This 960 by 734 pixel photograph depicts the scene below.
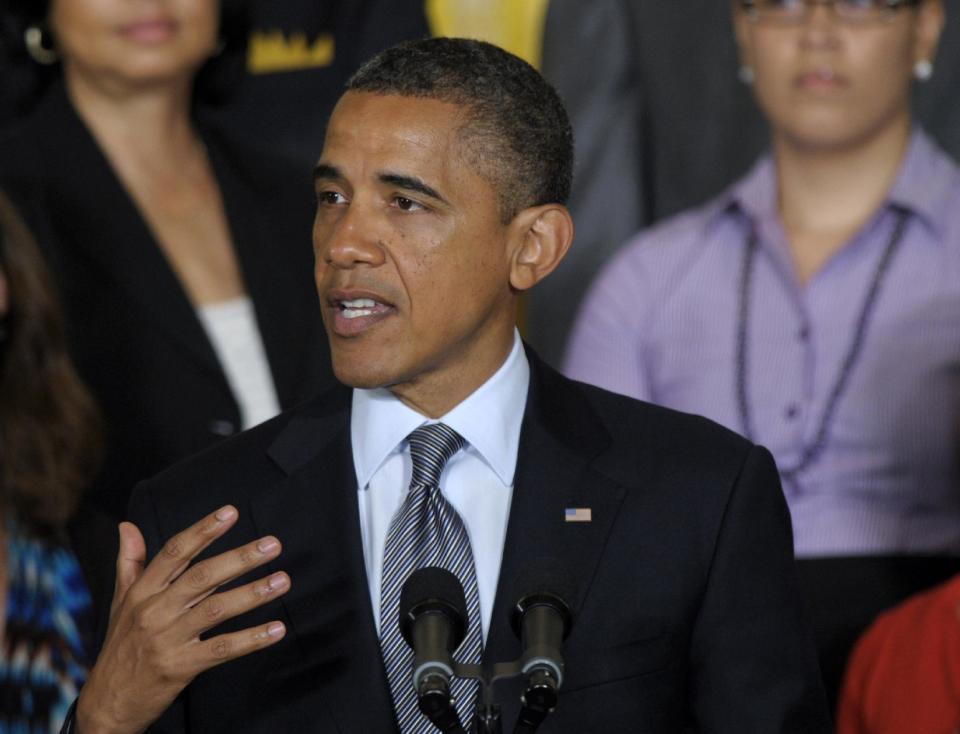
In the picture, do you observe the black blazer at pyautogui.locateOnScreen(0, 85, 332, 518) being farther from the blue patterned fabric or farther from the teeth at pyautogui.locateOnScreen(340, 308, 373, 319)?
the teeth at pyautogui.locateOnScreen(340, 308, 373, 319)

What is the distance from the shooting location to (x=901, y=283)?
3.47 meters

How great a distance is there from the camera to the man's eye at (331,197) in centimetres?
208

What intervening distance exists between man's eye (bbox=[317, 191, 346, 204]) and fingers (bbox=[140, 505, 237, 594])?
0.45 m

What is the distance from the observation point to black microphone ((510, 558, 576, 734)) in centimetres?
155

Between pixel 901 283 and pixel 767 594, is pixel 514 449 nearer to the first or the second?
pixel 767 594

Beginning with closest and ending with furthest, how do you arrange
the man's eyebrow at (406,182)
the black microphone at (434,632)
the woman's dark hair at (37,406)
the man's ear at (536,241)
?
the black microphone at (434,632) < the man's eyebrow at (406,182) < the man's ear at (536,241) < the woman's dark hair at (37,406)

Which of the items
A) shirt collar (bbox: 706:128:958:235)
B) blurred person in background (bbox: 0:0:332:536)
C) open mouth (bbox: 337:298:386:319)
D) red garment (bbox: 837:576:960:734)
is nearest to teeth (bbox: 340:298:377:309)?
open mouth (bbox: 337:298:386:319)

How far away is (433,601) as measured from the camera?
163 cm

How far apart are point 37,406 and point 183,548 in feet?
4.19

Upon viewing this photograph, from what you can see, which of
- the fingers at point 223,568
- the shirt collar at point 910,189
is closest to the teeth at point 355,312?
the fingers at point 223,568

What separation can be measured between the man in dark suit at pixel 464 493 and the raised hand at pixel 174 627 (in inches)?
0.4

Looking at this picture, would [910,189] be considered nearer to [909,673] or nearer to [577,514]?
[909,673]

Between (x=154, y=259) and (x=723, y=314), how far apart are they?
3.77 feet

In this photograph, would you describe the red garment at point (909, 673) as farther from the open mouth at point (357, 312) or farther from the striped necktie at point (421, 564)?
the open mouth at point (357, 312)
